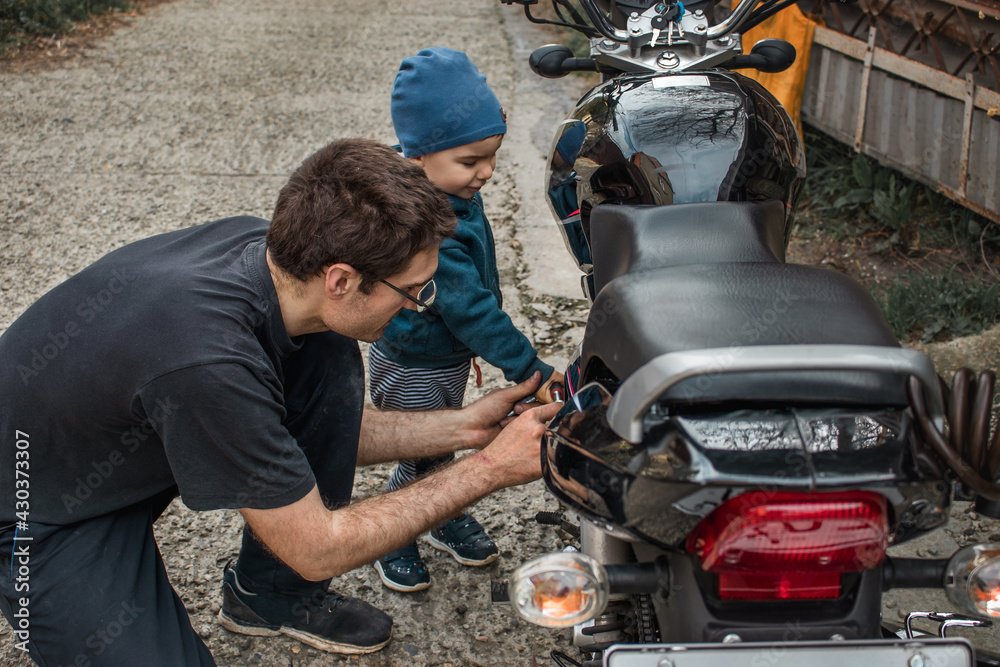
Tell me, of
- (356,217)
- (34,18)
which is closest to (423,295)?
(356,217)

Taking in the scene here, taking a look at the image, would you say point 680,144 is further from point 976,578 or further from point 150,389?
point 150,389

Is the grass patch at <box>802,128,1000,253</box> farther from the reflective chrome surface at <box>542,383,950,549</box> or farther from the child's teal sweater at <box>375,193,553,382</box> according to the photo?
the reflective chrome surface at <box>542,383,950,549</box>

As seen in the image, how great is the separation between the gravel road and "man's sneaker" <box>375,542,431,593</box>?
0.14 feet

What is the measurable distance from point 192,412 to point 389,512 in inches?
18.1

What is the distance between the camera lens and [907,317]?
3.40m

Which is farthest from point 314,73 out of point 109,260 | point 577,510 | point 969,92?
point 577,510

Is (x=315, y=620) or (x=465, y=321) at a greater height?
(x=465, y=321)

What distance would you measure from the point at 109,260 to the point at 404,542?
2.66ft

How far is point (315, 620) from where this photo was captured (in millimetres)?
2191

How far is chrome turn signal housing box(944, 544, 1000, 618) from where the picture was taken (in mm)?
1177

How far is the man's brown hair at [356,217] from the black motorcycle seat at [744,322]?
43 cm

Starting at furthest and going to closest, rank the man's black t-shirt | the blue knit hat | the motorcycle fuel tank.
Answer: the blue knit hat
the motorcycle fuel tank
the man's black t-shirt

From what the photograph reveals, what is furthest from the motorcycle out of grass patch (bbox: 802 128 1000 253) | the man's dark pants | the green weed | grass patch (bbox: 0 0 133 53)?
grass patch (bbox: 0 0 133 53)

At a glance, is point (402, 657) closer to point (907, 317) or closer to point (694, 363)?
point (694, 363)
